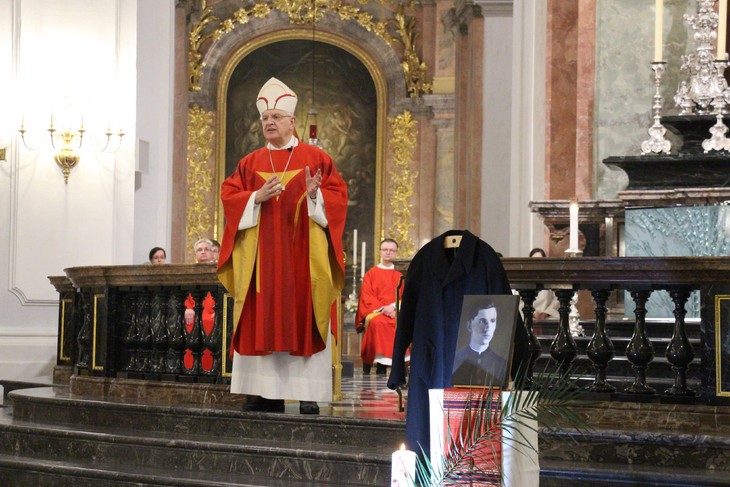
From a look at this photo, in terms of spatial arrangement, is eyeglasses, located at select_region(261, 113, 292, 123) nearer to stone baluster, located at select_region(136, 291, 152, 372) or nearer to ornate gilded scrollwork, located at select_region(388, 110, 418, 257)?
stone baluster, located at select_region(136, 291, 152, 372)

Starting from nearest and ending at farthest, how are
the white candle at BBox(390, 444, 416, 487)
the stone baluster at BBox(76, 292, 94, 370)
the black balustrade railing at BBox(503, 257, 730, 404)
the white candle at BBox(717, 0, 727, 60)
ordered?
1. the white candle at BBox(390, 444, 416, 487)
2. the black balustrade railing at BBox(503, 257, 730, 404)
3. the stone baluster at BBox(76, 292, 94, 370)
4. the white candle at BBox(717, 0, 727, 60)

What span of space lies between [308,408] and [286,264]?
33.7 inches

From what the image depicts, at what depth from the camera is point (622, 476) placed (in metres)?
6.00

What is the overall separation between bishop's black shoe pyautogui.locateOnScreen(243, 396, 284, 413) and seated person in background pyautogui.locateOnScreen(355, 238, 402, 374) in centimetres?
494

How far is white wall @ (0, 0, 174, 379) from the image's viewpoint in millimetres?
11766

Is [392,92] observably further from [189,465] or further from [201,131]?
[189,465]

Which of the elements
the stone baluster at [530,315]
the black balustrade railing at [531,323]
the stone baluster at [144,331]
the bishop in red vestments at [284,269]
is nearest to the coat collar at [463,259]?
the black balustrade railing at [531,323]

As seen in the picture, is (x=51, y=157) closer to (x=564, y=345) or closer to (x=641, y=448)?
(x=564, y=345)

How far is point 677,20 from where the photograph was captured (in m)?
11.2

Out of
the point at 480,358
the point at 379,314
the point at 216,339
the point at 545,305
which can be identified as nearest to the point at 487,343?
the point at 480,358

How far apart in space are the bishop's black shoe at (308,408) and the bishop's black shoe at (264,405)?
18 centimetres

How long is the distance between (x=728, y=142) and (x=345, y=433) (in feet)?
15.4

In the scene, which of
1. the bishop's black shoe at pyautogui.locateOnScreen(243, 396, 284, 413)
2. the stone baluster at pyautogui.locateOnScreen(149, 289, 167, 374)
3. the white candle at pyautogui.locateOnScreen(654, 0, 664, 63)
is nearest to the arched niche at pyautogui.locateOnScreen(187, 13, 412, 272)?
the white candle at pyautogui.locateOnScreen(654, 0, 664, 63)

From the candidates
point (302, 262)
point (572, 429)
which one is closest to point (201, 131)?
point (302, 262)
